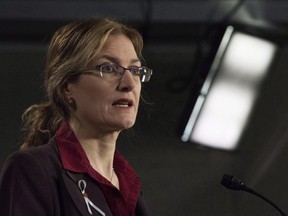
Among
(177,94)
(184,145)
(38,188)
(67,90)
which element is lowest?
Result: (184,145)

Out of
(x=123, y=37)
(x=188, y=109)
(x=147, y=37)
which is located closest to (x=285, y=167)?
(x=188, y=109)

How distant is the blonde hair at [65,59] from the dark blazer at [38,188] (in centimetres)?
13

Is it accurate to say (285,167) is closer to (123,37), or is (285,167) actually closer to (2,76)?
(2,76)

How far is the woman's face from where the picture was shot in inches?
48.5

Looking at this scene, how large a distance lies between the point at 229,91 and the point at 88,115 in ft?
4.54

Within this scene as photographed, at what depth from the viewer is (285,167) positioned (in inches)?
104

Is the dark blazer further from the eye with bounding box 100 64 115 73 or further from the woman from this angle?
the eye with bounding box 100 64 115 73

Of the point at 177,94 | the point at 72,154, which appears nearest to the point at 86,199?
the point at 72,154

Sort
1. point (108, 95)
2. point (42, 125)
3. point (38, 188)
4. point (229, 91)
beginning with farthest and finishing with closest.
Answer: point (229, 91) < point (42, 125) < point (108, 95) < point (38, 188)

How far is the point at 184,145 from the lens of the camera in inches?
103

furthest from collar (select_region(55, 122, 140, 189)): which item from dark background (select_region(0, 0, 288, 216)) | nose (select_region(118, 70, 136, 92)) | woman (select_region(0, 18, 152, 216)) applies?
dark background (select_region(0, 0, 288, 216))

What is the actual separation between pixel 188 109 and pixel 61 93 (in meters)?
1.35

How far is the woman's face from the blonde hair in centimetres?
2

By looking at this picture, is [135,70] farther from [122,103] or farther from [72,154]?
[72,154]
